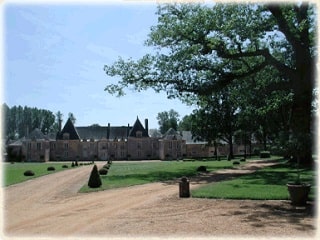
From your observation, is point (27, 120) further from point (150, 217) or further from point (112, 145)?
point (150, 217)

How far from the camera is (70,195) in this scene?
18.1 meters

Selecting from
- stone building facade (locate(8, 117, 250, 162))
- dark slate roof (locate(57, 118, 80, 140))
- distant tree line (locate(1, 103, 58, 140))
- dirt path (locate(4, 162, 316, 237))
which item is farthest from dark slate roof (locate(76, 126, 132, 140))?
dirt path (locate(4, 162, 316, 237))

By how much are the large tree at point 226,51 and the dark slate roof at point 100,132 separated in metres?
57.8

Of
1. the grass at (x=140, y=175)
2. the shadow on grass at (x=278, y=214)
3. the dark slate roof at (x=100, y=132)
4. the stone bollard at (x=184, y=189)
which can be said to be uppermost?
the dark slate roof at (x=100, y=132)

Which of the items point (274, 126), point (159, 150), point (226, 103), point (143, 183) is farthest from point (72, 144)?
point (143, 183)

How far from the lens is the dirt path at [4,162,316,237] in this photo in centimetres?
979

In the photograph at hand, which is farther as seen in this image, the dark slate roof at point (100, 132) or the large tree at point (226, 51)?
the dark slate roof at point (100, 132)

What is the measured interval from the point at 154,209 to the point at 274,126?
121 ft

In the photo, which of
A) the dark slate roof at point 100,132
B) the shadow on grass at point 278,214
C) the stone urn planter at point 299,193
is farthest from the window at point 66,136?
the stone urn planter at point 299,193

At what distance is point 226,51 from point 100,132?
66512mm

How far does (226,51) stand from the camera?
82.9 ft

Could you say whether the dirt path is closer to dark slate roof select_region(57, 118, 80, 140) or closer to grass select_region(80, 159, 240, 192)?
grass select_region(80, 159, 240, 192)

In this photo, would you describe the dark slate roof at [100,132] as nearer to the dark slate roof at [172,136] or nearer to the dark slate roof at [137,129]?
the dark slate roof at [137,129]

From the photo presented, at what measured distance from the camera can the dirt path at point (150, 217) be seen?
385 inches
